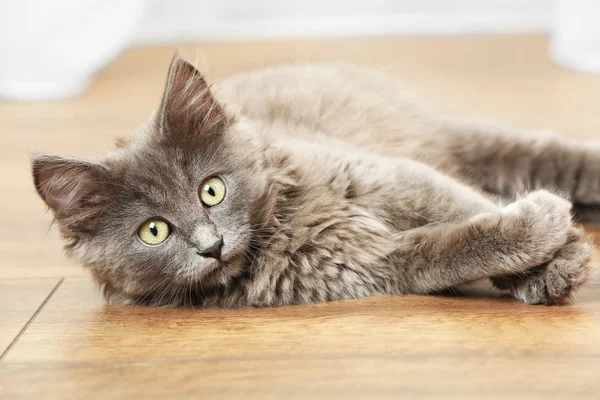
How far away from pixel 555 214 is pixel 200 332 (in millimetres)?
778

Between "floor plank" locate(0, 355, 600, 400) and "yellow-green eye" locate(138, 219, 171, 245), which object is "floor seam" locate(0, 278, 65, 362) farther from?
"yellow-green eye" locate(138, 219, 171, 245)

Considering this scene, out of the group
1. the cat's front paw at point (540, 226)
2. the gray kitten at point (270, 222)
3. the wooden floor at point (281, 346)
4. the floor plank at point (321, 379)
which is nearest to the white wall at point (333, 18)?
the wooden floor at point (281, 346)

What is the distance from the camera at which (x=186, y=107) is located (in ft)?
5.51

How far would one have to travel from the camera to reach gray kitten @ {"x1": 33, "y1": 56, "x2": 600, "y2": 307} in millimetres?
1623

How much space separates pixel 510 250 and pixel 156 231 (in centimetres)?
74

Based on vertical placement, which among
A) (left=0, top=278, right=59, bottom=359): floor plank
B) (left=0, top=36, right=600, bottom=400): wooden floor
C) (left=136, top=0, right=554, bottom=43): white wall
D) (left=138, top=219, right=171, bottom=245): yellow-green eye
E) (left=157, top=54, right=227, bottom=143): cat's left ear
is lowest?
(left=0, top=278, right=59, bottom=359): floor plank

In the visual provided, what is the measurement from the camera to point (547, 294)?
1.63 m

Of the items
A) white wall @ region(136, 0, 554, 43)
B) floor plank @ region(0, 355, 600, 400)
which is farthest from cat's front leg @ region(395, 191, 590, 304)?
white wall @ region(136, 0, 554, 43)

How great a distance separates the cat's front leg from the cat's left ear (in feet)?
1.71

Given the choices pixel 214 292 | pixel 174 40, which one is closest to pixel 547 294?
pixel 214 292

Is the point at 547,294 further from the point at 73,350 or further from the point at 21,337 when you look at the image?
the point at 21,337

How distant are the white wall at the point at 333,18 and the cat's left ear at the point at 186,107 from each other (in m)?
3.33

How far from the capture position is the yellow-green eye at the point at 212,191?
5.43 feet

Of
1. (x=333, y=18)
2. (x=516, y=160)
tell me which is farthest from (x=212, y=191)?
(x=333, y=18)
